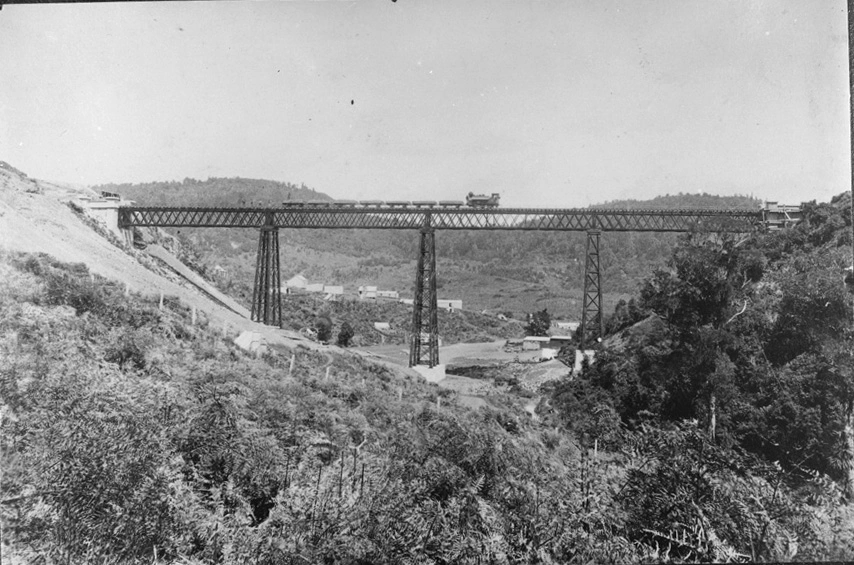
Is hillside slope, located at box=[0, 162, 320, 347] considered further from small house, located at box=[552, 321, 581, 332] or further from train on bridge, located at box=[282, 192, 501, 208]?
small house, located at box=[552, 321, 581, 332]

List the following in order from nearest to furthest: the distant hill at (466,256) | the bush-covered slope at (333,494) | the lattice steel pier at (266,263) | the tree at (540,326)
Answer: the bush-covered slope at (333,494), the lattice steel pier at (266,263), the tree at (540,326), the distant hill at (466,256)

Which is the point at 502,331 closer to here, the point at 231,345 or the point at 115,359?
the point at 231,345

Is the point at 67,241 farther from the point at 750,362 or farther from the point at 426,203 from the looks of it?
→ the point at 750,362

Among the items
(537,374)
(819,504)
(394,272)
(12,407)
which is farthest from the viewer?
(394,272)

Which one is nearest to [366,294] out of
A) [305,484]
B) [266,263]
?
[266,263]

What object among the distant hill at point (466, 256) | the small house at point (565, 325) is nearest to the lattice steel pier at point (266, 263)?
the distant hill at point (466, 256)

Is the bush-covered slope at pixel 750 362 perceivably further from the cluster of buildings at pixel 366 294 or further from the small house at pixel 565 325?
the cluster of buildings at pixel 366 294

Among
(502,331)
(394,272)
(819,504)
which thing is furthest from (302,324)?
(394,272)

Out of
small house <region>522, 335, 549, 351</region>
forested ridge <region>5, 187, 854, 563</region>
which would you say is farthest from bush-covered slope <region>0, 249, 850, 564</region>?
small house <region>522, 335, 549, 351</region>
